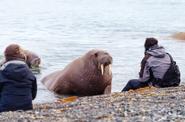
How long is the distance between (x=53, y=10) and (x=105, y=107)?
114 ft

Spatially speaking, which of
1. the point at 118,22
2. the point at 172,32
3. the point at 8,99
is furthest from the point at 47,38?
the point at 8,99

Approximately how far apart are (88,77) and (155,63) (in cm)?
181

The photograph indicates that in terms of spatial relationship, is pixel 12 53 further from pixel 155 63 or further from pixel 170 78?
pixel 170 78

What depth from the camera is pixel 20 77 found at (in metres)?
8.13

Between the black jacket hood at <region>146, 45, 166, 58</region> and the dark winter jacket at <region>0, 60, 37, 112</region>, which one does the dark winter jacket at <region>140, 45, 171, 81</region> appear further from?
the dark winter jacket at <region>0, 60, 37, 112</region>

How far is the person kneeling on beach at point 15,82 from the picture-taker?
26.5 feet

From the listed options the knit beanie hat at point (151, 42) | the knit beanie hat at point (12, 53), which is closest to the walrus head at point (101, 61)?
the knit beanie hat at point (151, 42)

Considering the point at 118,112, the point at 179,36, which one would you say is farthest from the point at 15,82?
the point at 179,36

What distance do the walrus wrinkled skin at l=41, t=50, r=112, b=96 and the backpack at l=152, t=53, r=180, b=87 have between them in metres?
1.18

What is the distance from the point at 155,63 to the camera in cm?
1052

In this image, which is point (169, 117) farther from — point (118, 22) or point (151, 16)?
point (151, 16)

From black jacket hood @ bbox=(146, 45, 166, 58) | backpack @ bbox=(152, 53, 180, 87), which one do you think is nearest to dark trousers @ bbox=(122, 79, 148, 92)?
backpack @ bbox=(152, 53, 180, 87)

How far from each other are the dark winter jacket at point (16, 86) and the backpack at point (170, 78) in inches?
123

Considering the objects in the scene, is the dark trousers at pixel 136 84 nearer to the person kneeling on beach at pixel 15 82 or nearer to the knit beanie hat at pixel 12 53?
the person kneeling on beach at pixel 15 82
